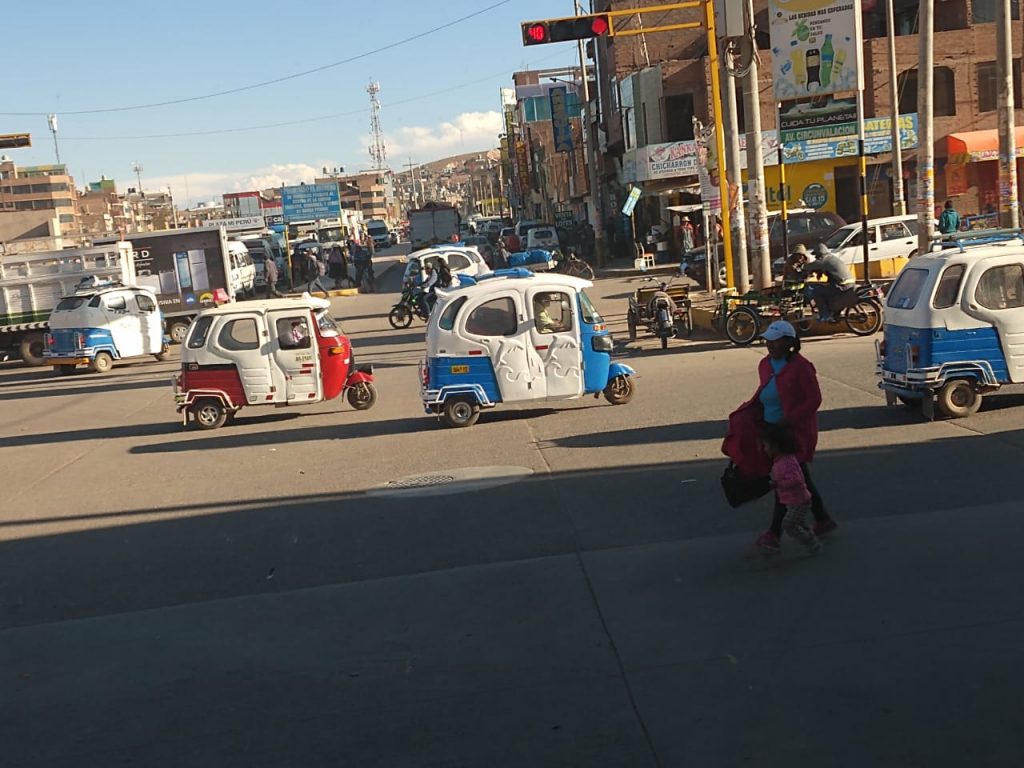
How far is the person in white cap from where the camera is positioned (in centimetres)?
764

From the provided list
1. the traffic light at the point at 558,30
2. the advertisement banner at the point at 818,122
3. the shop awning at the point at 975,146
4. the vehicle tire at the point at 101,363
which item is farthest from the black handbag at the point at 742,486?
the shop awning at the point at 975,146

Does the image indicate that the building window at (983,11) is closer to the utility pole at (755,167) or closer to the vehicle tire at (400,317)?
the utility pole at (755,167)

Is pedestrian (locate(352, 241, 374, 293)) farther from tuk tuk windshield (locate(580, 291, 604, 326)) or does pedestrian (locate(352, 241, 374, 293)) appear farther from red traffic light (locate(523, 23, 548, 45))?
tuk tuk windshield (locate(580, 291, 604, 326))

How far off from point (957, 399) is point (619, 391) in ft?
14.9

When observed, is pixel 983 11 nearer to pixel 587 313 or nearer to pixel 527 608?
pixel 587 313

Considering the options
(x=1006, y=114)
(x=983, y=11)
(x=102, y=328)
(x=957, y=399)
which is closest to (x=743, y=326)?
(x=1006, y=114)

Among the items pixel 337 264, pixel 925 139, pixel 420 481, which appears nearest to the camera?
pixel 420 481

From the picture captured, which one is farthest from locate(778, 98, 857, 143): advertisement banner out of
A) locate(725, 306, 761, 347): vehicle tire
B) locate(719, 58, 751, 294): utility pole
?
locate(725, 306, 761, 347): vehicle tire

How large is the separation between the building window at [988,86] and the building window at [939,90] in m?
1.10

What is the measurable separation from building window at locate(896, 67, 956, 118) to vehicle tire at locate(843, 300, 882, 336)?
28.3 metres

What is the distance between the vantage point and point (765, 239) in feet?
77.2

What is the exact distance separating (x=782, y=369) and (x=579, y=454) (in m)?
4.50

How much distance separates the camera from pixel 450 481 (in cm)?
1134

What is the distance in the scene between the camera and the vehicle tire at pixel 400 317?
100 ft
